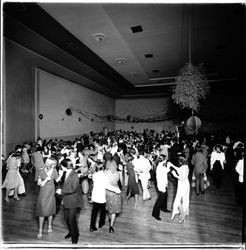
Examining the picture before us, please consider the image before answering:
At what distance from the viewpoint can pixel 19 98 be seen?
29.1 ft

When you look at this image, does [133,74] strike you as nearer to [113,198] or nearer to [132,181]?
[132,181]

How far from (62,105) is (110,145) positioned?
5355mm

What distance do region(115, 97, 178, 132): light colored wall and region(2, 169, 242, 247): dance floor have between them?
15.2 meters

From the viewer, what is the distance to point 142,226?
435 centimetres

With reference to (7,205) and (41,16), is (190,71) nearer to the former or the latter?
(41,16)

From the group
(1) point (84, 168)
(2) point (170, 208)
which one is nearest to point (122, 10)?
(1) point (84, 168)

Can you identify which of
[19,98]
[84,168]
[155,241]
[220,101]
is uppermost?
[220,101]

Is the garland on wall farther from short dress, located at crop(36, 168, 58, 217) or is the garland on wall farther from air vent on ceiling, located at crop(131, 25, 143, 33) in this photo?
short dress, located at crop(36, 168, 58, 217)

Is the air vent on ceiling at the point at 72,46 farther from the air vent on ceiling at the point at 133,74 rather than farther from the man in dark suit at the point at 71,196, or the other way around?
the man in dark suit at the point at 71,196

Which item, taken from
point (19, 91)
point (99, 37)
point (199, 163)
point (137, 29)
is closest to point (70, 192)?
point (199, 163)

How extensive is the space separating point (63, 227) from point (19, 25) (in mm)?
5996

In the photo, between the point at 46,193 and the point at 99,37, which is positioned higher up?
the point at 99,37

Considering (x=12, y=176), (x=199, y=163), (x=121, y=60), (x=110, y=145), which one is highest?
(x=121, y=60)

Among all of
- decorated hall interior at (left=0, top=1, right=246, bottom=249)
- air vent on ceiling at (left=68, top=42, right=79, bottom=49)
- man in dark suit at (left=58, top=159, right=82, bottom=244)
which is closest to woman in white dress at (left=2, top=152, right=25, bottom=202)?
decorated hall interior at (left=0, top=1, right=246, bottom=249)
